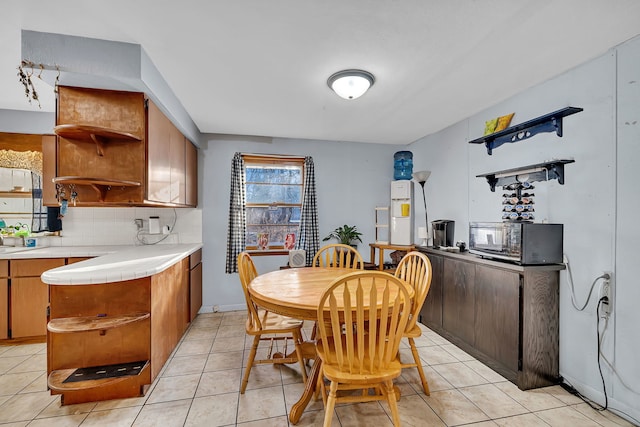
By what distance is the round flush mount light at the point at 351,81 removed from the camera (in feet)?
6.73

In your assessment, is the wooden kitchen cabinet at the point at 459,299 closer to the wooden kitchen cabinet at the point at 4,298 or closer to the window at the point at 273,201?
the window at the point at 273,201

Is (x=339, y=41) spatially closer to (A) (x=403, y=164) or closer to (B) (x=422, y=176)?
Result: (B) (x=422, y=176)

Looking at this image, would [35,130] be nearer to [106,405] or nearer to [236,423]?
[106,405]

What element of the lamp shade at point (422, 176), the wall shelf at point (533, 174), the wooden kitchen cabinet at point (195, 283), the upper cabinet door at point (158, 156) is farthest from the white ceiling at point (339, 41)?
the wooden kitchen cabinet at point (195, 283)

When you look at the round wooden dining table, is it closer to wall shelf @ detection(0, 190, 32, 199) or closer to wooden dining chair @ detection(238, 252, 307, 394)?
wooden dining chair @ detection(238, 252, 307, 394)

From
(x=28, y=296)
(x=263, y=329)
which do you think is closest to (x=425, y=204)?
(x=263, y=329)

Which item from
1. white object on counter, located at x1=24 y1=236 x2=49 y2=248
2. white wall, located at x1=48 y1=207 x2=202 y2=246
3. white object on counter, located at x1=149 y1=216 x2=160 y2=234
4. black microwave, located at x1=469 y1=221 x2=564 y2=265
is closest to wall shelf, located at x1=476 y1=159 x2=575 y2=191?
black microwave, located at x1=469 y1=221 x2=564 y2=265

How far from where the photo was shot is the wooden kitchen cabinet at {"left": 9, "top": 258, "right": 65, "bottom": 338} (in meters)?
2.61

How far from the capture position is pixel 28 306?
8.70 ft

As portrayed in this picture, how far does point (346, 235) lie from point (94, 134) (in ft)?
9.31

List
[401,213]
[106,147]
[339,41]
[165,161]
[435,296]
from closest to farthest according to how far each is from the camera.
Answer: [339,41], [106,147], [165,161], [435,296], [401,213]

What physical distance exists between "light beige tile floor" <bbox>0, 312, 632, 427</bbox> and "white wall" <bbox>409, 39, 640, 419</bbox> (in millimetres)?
287

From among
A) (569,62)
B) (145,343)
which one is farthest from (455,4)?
(145,343)

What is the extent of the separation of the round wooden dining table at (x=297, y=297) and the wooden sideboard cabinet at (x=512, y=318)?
88 cm
